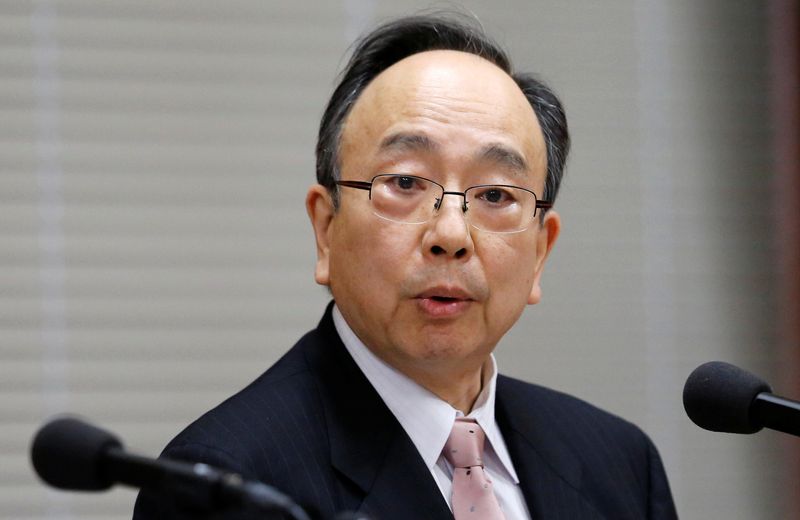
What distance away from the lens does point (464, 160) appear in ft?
6.84

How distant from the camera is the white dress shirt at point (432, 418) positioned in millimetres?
2096

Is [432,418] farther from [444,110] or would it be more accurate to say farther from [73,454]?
[73,454]

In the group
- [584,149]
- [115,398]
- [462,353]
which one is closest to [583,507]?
[462,353]

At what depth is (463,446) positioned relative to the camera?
Result: 2.11m

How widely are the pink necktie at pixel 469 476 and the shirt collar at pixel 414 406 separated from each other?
0.07 ft

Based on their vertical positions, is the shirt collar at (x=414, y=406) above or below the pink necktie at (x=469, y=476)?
above

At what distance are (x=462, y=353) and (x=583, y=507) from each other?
17.8 inches

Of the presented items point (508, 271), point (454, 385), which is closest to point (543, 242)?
point (508, 271)

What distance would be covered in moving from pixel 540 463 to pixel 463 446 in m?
0.24

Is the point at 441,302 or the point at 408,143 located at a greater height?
the point at 408,143

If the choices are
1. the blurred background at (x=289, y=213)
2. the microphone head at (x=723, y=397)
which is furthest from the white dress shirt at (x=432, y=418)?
the blurred background at (x=289, y=213)

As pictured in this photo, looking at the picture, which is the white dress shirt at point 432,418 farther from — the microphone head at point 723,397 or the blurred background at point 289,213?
the blurred background at point 289,213

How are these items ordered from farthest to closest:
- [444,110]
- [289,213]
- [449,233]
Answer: [289,213] < [444,110] < [449,233]

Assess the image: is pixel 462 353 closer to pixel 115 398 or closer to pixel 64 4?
pixel 115 398
